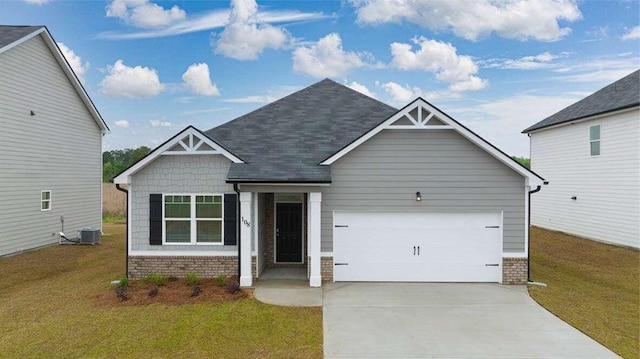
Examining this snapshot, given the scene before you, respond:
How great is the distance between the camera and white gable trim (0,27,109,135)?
14398 millimetres

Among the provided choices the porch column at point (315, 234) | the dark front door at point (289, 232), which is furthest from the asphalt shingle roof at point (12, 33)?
the porch column at point (315, 234)

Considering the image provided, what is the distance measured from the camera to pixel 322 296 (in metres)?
9.04

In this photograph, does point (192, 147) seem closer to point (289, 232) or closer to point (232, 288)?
point (232, 288)

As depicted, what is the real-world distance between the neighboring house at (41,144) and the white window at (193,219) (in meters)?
7.96

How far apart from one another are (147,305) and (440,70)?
19.0 m

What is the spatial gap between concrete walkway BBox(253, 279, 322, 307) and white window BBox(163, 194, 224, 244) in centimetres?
192

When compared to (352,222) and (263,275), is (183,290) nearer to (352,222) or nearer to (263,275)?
(263,275)

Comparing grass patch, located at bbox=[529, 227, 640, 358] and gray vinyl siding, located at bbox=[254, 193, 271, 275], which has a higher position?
gray vinyl siding, located at bbox=[254, 193, 271, 275]

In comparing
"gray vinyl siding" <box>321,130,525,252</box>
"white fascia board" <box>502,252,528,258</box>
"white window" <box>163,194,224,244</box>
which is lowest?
"white fascia board" <box>502,252,528,258</box>

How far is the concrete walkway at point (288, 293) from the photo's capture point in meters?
8.58

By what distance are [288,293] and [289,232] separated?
3.17 metres

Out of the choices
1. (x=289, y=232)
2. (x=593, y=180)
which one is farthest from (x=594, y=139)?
(x=289, y=232)

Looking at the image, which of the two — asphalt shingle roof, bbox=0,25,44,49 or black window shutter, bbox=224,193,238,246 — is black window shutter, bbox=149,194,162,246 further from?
asphalt shingle roof, bbox=0,25,44,49

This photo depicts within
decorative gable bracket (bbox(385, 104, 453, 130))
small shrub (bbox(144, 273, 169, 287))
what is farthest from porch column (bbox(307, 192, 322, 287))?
small shrub (bbox(144, 273, 169, 287))
